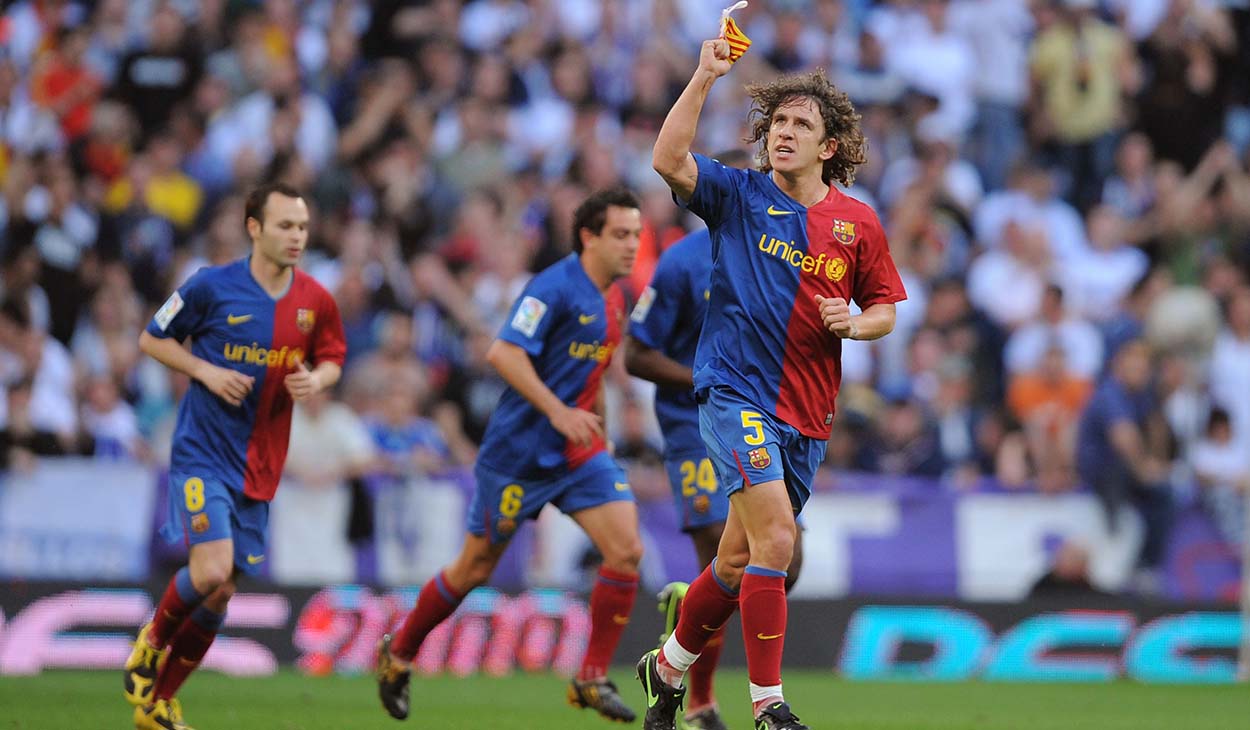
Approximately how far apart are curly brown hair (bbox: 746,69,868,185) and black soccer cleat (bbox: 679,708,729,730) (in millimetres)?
2904

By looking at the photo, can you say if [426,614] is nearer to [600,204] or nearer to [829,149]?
[600,204]

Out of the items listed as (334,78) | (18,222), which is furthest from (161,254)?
(334,78)

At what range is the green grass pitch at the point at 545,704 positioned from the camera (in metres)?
9.80

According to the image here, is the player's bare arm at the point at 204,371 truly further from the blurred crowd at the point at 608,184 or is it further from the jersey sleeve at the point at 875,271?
the blurred crowd at the point at 608,184

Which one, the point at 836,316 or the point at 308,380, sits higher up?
the point at 836,316

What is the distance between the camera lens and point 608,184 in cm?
1778

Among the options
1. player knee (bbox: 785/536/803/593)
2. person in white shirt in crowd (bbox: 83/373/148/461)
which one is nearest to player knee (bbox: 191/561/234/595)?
player knee (bbox: 785/536/803/593)

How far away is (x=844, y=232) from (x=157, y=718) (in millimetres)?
4131

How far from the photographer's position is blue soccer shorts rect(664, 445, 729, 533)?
972 centimetres

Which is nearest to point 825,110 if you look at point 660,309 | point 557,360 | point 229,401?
point 660,309

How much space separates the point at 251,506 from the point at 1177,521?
879 cm

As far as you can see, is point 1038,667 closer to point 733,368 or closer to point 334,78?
point 733,368

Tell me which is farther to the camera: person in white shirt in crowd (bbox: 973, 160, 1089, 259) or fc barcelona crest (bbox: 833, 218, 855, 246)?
person in white shirt in crowd (bbox: 973, 160, 1089, 259)

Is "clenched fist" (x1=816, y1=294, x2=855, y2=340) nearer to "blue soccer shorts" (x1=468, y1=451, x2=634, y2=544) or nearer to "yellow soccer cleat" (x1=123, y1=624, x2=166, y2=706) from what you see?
"blue soccer shorts" (x1=468, y1=451, x2=634, y2=544)
